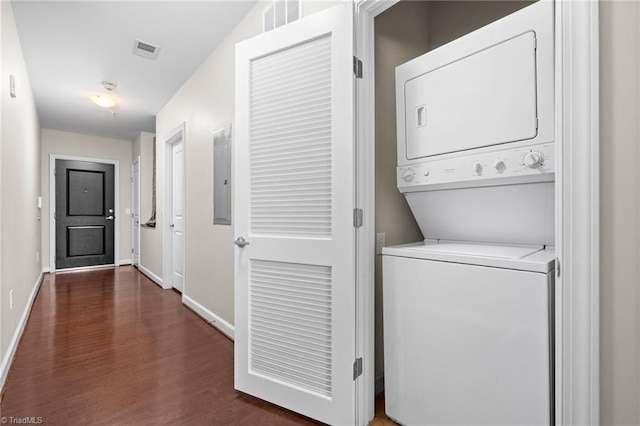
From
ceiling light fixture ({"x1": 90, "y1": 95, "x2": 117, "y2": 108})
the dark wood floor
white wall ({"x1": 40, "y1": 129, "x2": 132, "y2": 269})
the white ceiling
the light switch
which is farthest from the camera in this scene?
white wall ({"x1": 40, "y1": 129, "x2": 132, "y2": 269})

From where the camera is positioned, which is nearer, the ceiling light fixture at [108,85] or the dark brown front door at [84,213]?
the ceiling light fixture at [108,85]

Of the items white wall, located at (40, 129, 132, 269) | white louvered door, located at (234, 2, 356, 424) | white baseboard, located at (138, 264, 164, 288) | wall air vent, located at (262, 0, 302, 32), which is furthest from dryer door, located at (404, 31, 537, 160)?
white wall, located at (40, 129, 132, 269)

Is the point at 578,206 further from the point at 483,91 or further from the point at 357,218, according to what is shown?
the point at 357,218

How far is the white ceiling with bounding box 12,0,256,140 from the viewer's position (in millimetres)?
2414

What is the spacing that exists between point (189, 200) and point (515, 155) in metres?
3.24

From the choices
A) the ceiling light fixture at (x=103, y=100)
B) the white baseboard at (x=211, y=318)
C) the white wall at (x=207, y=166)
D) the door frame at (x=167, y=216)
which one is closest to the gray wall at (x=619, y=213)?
the white wall at (x=207, y=166)

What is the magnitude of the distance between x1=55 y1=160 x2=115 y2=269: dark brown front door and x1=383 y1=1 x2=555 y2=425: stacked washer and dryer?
6465 millimetres

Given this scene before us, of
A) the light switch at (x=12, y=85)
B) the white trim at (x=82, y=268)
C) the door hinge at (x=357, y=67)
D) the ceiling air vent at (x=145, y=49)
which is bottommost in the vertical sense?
the white trim at (x=82, y=268)

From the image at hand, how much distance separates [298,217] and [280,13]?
54.5 inches

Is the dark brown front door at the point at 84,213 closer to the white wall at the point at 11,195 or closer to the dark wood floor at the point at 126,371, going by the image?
the dark wood floor at the point at 126,371

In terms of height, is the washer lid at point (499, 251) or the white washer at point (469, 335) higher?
the washer lid at point (499, 251)

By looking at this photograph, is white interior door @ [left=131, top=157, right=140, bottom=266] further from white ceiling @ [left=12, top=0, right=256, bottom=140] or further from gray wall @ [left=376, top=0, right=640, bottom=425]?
gray wall @ [left=376, top=0, right=640, bottom=425]

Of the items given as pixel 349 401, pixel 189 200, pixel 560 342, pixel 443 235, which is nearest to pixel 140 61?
pixel 189 200

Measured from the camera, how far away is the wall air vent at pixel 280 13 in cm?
197
